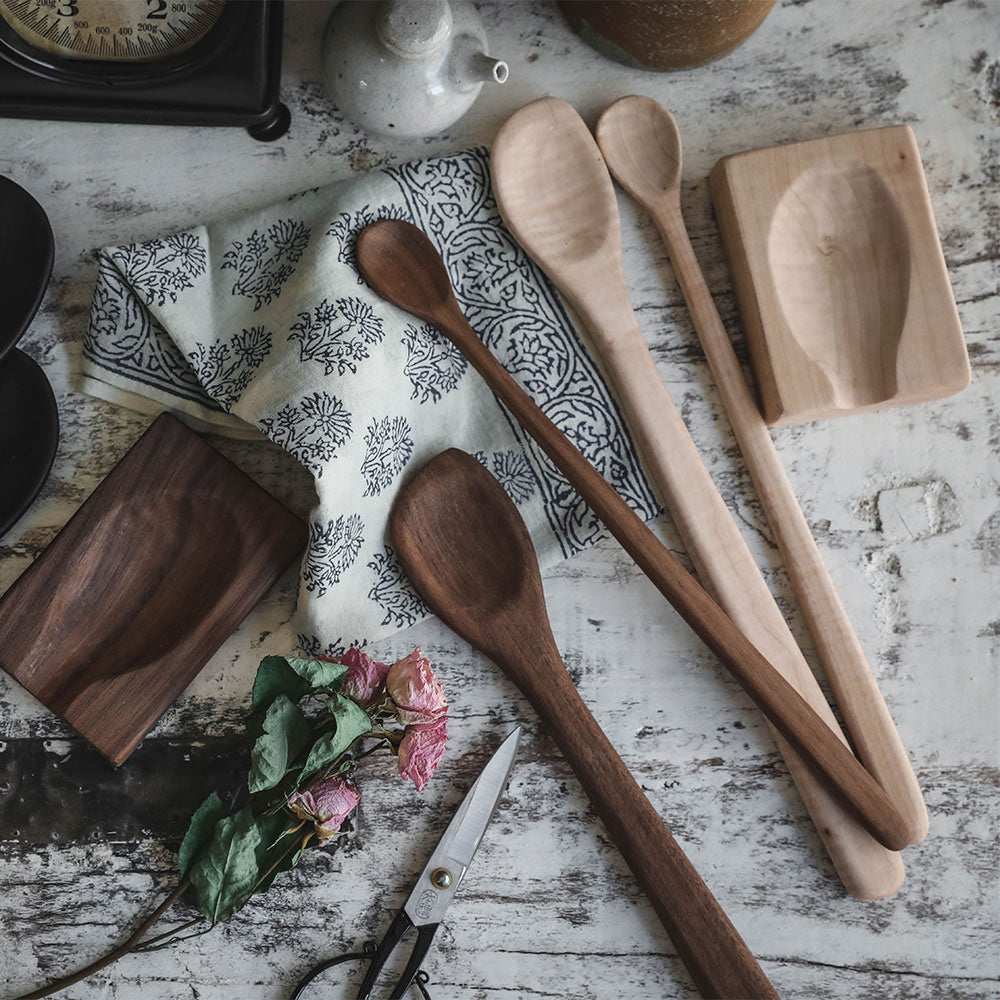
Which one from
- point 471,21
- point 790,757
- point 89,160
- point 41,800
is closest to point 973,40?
point 471,21

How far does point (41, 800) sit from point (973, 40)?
3.38 feet

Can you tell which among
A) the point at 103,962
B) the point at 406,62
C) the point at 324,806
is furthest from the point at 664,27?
the point at 103,962

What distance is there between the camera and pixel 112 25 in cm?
65

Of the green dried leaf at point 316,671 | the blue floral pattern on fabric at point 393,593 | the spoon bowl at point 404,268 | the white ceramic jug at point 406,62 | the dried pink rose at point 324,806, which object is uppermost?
the white ceramic jug at point 406,62

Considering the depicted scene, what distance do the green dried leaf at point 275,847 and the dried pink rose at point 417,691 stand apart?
13 cm

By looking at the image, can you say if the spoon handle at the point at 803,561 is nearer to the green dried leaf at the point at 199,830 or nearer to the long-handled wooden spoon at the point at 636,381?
the long-handled wooden spoon at the point at 636,381

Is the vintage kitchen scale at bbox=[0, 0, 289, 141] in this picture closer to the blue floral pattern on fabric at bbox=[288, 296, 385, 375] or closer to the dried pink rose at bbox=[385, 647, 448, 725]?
the blue floral pattern on fabric at bbox=[288, 296, 385, 375]

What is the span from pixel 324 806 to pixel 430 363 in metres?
0.35

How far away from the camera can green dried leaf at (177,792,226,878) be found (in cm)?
69

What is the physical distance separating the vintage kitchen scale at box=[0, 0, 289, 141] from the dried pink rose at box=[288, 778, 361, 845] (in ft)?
1.70

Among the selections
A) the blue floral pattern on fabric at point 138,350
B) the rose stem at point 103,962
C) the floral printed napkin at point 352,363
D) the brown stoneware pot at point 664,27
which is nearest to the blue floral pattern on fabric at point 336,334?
the floral printed napkin at point 352,363

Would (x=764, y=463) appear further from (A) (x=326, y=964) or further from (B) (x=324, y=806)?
(A) (x=326, y=964)

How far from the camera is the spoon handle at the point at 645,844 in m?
0.66

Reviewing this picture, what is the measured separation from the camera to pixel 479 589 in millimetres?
718
